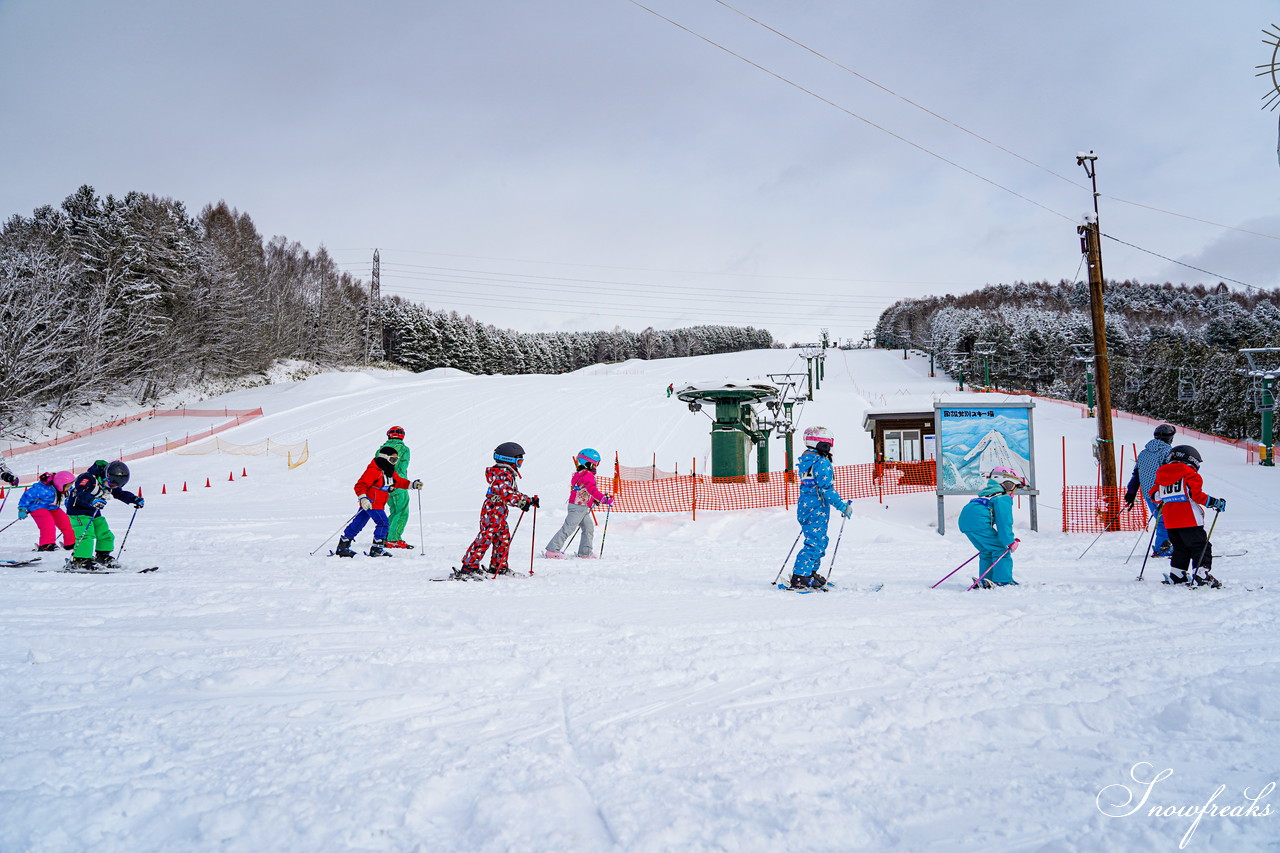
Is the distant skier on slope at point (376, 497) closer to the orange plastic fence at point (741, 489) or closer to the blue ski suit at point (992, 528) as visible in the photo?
the orange plastic fence at point (741, 489)

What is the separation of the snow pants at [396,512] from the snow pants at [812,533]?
6.05m

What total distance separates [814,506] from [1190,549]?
404 centimetres

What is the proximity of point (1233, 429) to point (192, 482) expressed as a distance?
7163cm

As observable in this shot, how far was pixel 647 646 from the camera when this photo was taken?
4691 millimetres

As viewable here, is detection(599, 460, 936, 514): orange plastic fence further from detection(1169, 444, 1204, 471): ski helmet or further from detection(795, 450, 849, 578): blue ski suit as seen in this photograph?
detection(1169, 444, 1204, 471): ski helmet

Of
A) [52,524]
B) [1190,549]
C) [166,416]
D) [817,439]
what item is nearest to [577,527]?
[817,439]

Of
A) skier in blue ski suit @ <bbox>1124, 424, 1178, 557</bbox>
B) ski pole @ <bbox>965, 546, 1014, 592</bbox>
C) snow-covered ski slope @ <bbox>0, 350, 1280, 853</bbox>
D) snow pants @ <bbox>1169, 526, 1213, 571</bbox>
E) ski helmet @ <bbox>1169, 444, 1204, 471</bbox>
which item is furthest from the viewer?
skier in blue ski suit @ <bbox>1124, 424, 1178, 557</bbox>

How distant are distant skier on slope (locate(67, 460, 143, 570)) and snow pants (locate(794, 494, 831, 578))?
8291mm

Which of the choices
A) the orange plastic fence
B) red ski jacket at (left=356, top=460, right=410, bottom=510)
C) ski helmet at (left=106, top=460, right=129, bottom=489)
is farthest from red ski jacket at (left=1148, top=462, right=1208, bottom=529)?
ski helmet at (left=106, top=460, right=129, bottom=489)

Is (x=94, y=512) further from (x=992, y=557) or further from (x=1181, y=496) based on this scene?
(x=1181, y=496)

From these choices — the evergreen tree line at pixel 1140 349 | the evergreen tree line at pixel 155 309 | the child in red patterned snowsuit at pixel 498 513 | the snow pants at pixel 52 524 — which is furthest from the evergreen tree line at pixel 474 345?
the child in red patterned snowsuit at pixel 498 513

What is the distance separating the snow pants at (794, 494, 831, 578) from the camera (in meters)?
7.28

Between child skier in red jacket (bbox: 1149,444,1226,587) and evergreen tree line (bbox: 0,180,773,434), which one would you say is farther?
evergreen tree line (bbox: 0,180,773,434)

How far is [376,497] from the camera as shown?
376 inches
